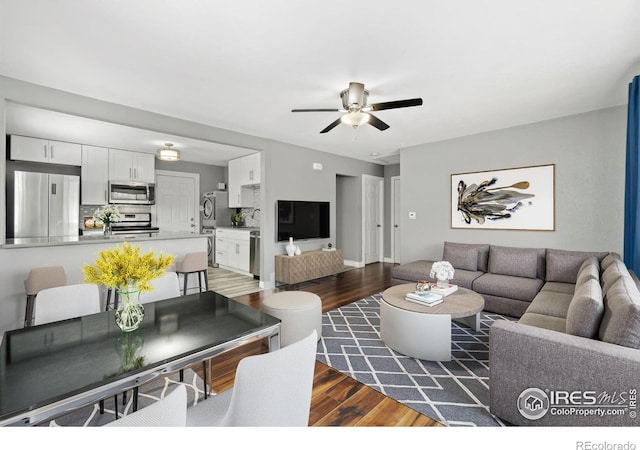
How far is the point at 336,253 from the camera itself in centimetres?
569

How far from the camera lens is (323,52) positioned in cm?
230

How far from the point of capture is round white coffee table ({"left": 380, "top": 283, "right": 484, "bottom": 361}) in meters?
2.45

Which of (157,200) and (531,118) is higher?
(531,118)

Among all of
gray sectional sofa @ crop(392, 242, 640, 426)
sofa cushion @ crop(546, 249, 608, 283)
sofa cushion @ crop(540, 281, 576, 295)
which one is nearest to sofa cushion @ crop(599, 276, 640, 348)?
gray sectional sofa @ crop(392, 242, 640, 426)

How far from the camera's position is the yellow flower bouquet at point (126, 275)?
1.41m

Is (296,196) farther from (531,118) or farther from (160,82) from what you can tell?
(531,118)

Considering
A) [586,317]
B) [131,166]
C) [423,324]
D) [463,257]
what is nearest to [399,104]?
[423,324]

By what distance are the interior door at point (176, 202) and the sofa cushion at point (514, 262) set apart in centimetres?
620

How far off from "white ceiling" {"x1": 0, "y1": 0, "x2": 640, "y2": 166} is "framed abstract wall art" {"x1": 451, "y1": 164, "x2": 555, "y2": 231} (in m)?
0.95

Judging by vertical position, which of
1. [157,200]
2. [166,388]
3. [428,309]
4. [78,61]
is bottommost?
[166,388]

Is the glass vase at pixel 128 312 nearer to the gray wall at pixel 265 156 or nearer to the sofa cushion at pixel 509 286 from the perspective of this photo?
the gray wall at pixel 265 156
